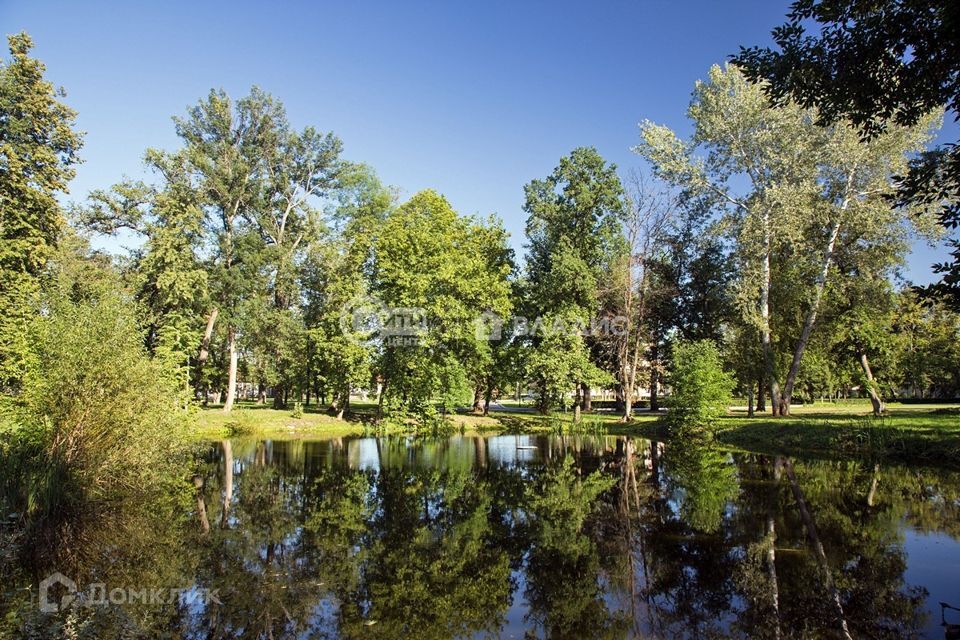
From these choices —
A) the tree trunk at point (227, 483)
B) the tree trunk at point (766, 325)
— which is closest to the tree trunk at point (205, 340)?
the tree trunk at point (227, 483)

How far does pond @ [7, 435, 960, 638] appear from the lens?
628 centimetres

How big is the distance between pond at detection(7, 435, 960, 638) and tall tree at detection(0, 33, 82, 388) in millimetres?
15462

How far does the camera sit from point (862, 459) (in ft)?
60.6

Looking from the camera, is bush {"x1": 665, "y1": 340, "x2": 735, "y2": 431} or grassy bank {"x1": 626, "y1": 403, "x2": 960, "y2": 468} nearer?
grassy bank {"x1": 626, "y1": 403, "x2": 960, "y2": 468}

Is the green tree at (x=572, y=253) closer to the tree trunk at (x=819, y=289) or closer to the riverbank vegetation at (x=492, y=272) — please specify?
the riverbank vegetation at (x=492, y=272)

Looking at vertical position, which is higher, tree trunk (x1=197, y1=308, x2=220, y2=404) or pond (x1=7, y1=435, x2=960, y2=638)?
tree trunk (x1=197, y1=308, x2=220, y2=404)

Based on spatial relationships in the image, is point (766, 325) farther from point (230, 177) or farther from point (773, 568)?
point (230, 177)

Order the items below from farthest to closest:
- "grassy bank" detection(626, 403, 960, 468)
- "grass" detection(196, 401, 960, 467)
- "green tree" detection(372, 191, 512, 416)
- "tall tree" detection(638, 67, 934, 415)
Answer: "green tree" detection(372, 191, 512, 416) → "tall tree" detection(638, 67, 934, 415) → "grass" detection(196, 401, 960, 467) → "grassy bank" detection(626, 403, 960, 468)

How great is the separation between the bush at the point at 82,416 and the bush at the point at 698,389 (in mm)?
22907

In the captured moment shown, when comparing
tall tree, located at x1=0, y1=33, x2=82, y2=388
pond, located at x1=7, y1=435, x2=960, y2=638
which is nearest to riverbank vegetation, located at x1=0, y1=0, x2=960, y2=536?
tall tree, located at x1=0, y1=33, x2=82, y2=388

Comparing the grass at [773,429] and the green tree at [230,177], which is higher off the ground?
the green tree at [230,177]

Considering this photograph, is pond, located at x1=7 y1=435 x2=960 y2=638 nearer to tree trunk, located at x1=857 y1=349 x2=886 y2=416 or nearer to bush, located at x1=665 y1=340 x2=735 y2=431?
bush, located at x1=665 y1=340 x2=735 y2=431

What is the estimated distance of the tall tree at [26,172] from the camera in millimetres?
21891

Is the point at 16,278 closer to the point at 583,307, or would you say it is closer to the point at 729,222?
the point at 583,307
